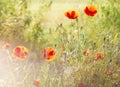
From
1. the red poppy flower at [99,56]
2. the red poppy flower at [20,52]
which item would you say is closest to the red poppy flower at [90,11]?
the red poppy flower at [99,56]

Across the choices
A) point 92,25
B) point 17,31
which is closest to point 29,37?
point 17,31

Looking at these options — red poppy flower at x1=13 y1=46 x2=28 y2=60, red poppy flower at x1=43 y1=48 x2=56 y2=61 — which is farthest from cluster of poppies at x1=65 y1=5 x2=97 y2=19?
red poppy flower at x1=13 y1=46 x2=28 y2=60

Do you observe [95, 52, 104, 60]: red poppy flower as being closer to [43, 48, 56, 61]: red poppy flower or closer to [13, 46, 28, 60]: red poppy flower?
[43, 48, 56, 61]: red poppy flower

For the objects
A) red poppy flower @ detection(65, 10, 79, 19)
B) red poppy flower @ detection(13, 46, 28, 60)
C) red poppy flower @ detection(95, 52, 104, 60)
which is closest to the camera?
red poppy flower @ detection(13, 46, 28, 60)

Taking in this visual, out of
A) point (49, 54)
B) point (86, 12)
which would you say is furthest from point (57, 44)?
point (86, 12)

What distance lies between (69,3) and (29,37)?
0.47 metres

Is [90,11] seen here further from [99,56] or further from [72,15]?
[99,56]

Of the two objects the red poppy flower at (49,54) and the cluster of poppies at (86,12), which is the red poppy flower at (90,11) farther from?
the red poppy flower at (49,54)

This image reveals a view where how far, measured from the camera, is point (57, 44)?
10.8 feet

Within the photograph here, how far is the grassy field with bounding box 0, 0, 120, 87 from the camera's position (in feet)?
10.5

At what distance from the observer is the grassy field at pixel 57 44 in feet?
10.5

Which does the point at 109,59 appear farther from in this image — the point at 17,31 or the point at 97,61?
the point at 17,31

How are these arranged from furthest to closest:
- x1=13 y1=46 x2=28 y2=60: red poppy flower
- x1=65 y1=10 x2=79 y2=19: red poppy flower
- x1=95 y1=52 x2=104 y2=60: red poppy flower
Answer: x1=95 y1=52 x2=104 y2=60: red poppy flower, x1=65 y1=10 x2=79 y2=19: red poppy flower, x1=13 y1=46 x2=28 y2=60: red poppy flower

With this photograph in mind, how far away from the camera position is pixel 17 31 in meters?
3.26
